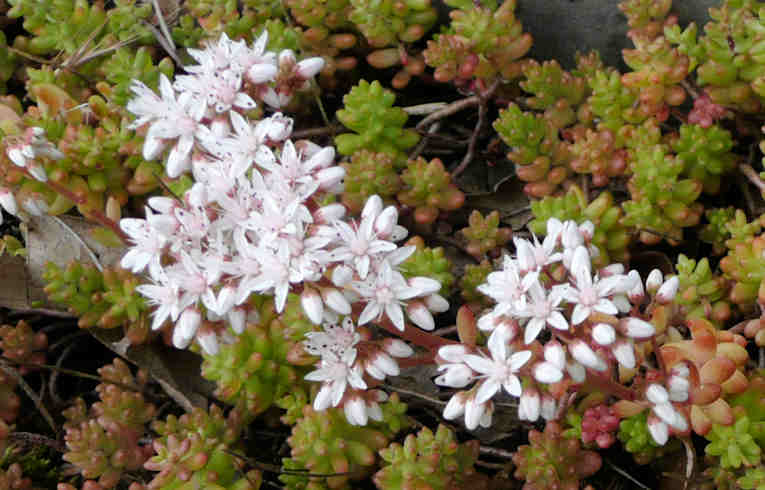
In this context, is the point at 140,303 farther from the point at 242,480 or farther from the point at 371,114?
the point at 371,114

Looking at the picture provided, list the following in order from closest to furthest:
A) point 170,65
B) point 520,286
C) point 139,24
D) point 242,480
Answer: point 520,286, point 242,480, point 170,65, point 139,24

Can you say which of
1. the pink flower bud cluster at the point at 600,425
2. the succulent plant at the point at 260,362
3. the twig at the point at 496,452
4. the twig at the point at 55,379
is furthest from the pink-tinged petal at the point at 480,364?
the twig at the point at 55,379

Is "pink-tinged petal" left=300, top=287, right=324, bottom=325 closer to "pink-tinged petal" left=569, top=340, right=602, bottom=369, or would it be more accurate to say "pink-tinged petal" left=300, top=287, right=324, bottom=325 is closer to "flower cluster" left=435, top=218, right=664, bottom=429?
"flower cluster" left=435, top=218, right=664, bottom=429

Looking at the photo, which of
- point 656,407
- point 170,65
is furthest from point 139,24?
point 656,407

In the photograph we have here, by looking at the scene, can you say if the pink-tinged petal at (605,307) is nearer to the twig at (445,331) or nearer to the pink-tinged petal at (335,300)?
the pink-tinged petal at (335,300)

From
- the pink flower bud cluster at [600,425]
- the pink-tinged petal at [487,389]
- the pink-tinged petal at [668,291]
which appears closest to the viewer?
the pink-tinged petal at [487,389]
